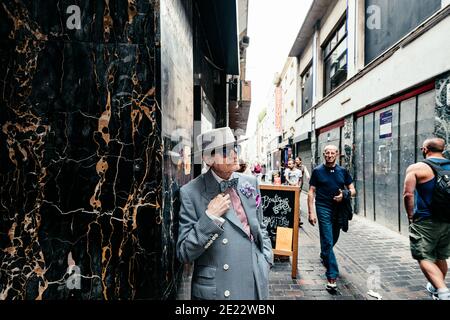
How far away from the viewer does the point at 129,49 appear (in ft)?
5.65

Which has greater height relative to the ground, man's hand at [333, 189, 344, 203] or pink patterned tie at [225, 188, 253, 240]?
pink patterned tie at [225, 188, 253, 240]

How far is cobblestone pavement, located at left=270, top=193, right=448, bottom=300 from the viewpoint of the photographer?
149 inches

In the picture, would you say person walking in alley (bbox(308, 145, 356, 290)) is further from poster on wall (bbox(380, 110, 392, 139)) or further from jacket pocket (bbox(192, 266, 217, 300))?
poster on wall (bbox(380, 110, 392, 139))

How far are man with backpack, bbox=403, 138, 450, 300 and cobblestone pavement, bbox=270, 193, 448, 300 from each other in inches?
24.0

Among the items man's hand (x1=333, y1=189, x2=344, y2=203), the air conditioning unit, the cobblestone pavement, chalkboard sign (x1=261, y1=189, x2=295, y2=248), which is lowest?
the cobblestone pavement

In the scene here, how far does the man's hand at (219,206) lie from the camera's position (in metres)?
1.75

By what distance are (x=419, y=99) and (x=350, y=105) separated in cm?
380

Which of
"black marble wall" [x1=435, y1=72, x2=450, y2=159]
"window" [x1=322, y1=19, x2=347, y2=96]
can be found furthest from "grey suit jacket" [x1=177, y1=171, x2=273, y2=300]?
"window" [x1=322, y1=19, x2=347, y2=96]

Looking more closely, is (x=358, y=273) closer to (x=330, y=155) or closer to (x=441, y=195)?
(x=441, y=195)

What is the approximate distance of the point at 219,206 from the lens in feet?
5.82

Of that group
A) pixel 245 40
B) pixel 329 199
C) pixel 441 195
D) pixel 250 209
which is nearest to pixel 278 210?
pixel 329 199

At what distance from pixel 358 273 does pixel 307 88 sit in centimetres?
1550

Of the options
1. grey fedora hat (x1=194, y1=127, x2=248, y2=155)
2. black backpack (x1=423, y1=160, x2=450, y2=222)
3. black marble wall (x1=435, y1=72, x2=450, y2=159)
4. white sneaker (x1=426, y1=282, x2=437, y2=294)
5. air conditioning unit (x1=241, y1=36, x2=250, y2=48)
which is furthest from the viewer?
air conditioning unit (x1=241, y1=36, x2=250, y2=48)
